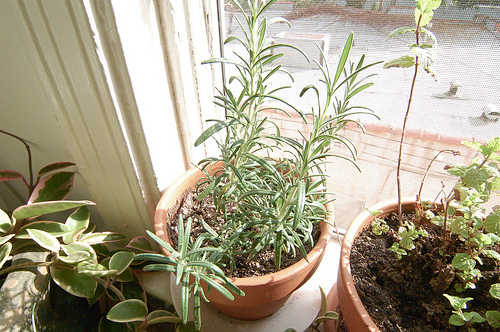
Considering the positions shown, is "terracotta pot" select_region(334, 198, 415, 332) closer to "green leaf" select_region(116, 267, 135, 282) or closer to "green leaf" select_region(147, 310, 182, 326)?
"green leaf" select_region(147, 310, 182, 326)

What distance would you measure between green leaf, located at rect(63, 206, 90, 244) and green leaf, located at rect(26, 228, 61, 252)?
0.08 meters

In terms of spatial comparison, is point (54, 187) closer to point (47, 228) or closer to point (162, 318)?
point (47, 228)

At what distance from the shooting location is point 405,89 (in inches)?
27.5

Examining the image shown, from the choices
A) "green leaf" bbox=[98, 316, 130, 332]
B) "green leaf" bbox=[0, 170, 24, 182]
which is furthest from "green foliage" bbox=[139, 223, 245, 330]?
"green leaf" bbox=[0, 170, 24, 182]

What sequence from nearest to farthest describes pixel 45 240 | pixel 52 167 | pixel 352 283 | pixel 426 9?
pixel 426 9 < pixel 352 283 < pixel 45 240 < pixel 52 167

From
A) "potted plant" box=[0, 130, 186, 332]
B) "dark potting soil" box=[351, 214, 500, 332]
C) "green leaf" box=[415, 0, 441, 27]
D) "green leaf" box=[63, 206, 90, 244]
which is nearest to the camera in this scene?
"green leaf" box=[415, 0, 441, 27]

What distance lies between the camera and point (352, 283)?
1.95ft

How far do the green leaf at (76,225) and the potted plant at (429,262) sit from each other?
68cm

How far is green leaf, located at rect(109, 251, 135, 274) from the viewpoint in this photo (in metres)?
0.75

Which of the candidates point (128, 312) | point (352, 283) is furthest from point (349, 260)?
point (128, 312)

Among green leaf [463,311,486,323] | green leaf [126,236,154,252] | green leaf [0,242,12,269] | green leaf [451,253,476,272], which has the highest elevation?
green leaf [451,253,476,272]

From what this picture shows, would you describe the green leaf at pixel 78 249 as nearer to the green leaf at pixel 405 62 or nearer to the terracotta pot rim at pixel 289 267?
the terracotta pot rim at pixel 289 267

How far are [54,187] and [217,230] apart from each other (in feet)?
1.66

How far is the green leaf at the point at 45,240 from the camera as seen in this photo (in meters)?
0.68
